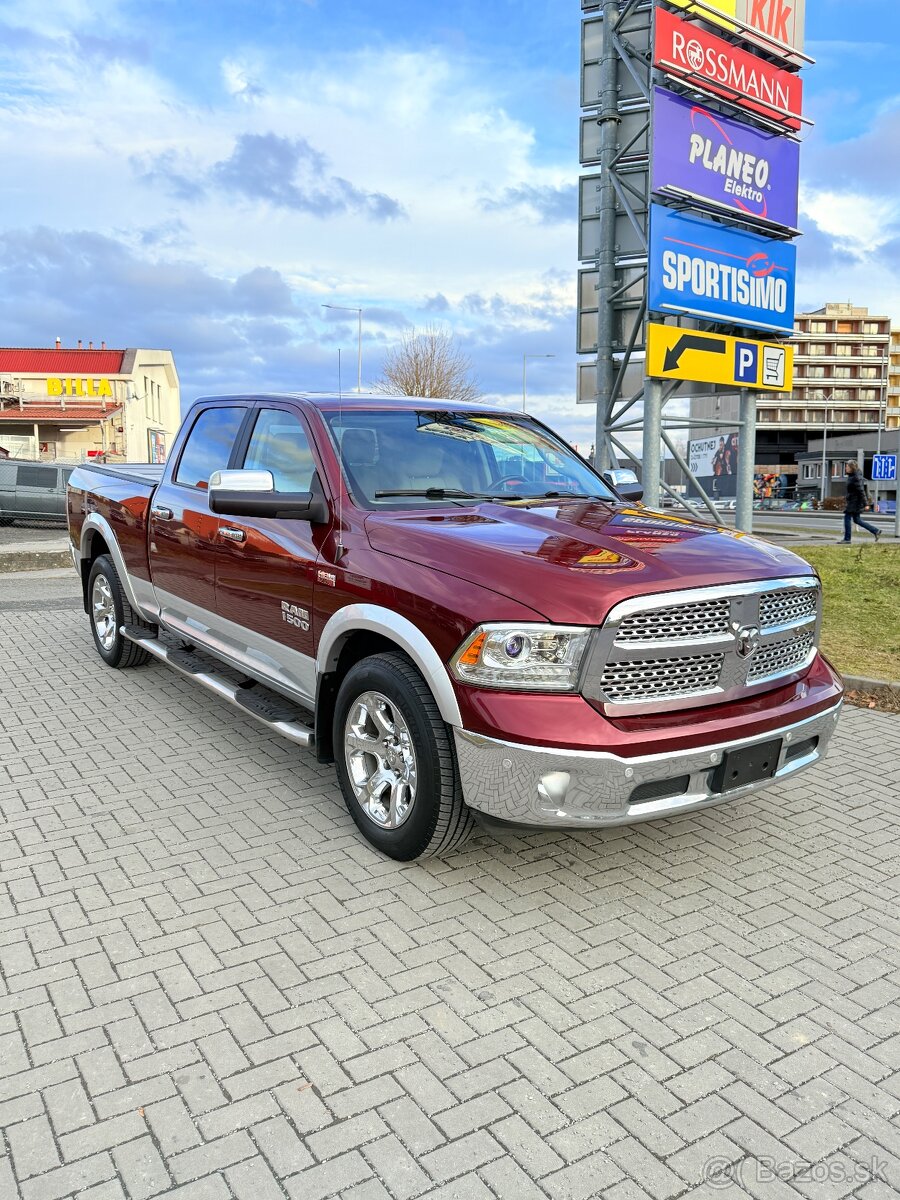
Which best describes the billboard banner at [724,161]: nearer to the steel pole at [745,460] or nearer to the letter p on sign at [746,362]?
the letter p on sign at [746,362]

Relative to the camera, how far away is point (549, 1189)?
6.94 ft

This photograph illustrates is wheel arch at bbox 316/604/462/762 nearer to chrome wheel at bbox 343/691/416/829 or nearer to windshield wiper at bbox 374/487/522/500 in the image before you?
chrome wheel at bbox 343/691/416/829

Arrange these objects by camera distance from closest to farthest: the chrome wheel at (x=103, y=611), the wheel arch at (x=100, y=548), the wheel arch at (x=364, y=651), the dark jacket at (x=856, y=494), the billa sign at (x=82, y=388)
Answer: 1. the wheel arch at (x=364, y=651)
2. the wheel arch at (x=100, y=548)
3. the chrome wheel at (x=103, y=611)
4. the dark jacket at (x=856, y=494)
5. the billa sign at (x=82, y=388)

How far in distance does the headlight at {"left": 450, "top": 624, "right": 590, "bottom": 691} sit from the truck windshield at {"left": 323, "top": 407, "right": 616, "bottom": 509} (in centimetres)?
114

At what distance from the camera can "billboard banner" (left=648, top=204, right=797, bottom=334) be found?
41.9 feet

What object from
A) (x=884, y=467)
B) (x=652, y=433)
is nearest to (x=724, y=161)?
(x=652, y=433)

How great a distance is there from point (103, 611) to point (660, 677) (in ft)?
17.5

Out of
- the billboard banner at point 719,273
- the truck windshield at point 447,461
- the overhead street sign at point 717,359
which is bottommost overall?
the truck windshield at point 447,461

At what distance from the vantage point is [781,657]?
3.66 metres

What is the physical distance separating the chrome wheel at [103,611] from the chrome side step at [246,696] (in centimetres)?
86

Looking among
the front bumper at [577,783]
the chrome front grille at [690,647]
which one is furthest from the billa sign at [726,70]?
the front bumper at [577,783]

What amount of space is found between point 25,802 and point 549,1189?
10.7ft

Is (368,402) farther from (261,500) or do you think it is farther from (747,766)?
(747,766)

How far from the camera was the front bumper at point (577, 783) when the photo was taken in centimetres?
301
